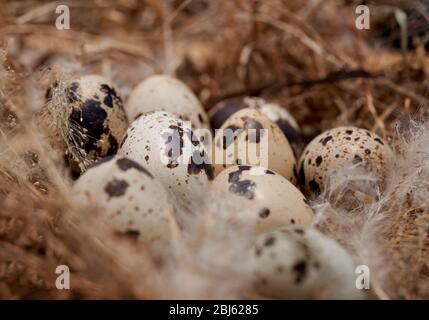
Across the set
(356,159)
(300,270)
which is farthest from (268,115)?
(300,270)

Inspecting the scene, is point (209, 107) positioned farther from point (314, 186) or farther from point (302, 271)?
point (302, 271)

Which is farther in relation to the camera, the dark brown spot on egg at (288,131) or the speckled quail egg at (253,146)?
the dark brown spot on egg at (288,131)

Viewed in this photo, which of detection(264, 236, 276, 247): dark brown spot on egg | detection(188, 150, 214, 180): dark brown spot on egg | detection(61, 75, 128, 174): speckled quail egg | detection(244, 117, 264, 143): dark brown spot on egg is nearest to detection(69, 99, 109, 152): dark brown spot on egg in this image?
detection(61, 75, 128, 174): speckled quail egg

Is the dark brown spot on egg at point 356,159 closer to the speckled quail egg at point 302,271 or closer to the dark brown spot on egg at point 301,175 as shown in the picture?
the dark brown spot on egg at point 301,175

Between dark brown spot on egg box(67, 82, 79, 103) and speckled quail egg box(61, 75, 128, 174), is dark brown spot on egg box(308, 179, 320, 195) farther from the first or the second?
dark brown spot on egg box(67, 82, 79, 103)

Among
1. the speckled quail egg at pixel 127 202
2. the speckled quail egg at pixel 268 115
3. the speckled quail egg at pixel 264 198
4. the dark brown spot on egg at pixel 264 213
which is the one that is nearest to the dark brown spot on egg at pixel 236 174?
the speckled quail egg at pixel 264 198

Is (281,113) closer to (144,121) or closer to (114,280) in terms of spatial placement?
(144,121)

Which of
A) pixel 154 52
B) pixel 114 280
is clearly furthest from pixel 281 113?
pixel 114 280
